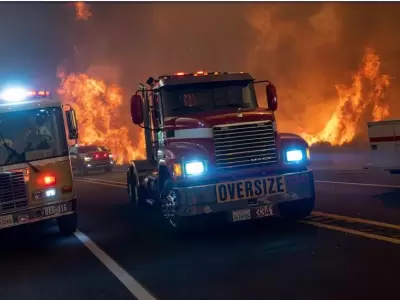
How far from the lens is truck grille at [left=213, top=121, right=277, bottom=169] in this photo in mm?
9234

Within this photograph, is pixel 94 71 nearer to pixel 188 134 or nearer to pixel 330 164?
pixel 330 164

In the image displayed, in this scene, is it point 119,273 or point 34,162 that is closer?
point 119,273

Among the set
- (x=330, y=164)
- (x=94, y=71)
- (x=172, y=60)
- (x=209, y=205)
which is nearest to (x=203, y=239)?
(x=209, y=205)

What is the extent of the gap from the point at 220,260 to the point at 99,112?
55387 millimetres

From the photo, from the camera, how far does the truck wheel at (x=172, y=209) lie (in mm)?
8992

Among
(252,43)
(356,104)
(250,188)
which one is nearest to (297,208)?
(250,188)

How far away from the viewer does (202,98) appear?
10352 mm

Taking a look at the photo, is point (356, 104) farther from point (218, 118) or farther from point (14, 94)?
point (218, 118)

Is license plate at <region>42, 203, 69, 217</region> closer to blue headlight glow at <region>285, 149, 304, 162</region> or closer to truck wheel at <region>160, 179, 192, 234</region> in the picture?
truck wheel at <region>160, 179, 192, 234</region>

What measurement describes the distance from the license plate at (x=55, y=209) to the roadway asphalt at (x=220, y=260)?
0.58 m

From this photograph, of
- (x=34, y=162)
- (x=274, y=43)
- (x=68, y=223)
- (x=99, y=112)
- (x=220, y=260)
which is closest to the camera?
(x=220, y=260)

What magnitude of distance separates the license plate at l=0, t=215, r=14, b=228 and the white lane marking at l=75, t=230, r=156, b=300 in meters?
1.29

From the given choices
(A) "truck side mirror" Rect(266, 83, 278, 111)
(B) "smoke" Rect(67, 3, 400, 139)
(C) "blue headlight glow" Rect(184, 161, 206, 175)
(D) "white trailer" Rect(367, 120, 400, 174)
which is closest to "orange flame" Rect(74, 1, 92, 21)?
(B) "smoke" Rect(67, 3, 400, 139)

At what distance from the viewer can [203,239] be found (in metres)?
9.19
